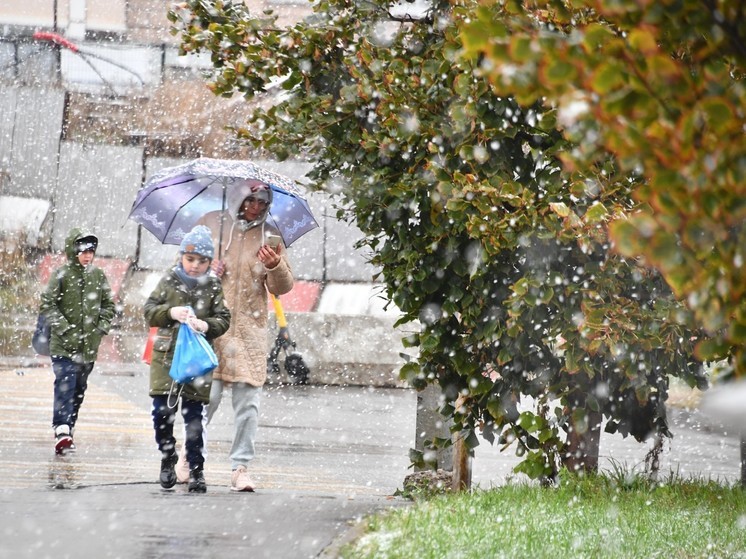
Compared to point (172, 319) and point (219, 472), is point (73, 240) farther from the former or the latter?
point (172, 319)

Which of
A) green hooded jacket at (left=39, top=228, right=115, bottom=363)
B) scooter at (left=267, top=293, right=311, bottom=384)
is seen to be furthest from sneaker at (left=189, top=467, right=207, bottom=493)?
scooter at (left=267, top=293, right=311, bottom=384)

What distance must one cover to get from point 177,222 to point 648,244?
22.3ft

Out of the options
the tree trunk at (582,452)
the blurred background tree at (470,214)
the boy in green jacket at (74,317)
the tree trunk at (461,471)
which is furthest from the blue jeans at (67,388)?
the tree trunk at (582,452)

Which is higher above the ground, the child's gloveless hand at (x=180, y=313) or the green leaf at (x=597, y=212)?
the green leaf at (x=597, y=212)

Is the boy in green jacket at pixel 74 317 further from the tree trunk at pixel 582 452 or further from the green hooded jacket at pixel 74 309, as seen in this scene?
the tree trunk at pixel 582 452

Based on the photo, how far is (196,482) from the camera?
7.07m

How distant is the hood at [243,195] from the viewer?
7383 mm

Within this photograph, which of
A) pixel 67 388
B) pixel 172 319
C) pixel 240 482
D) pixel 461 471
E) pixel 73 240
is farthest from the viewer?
pixel 73 240

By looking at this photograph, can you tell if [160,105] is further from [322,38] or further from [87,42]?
[322,38]

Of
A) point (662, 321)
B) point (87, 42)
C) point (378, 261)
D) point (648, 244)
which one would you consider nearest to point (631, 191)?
point (662, 321)

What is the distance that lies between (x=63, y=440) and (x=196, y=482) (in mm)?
2128

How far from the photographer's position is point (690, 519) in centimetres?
579

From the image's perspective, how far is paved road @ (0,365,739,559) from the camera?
543 centimetres

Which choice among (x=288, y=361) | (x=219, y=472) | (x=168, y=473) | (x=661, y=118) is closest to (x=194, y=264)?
(x=168, y=473)
